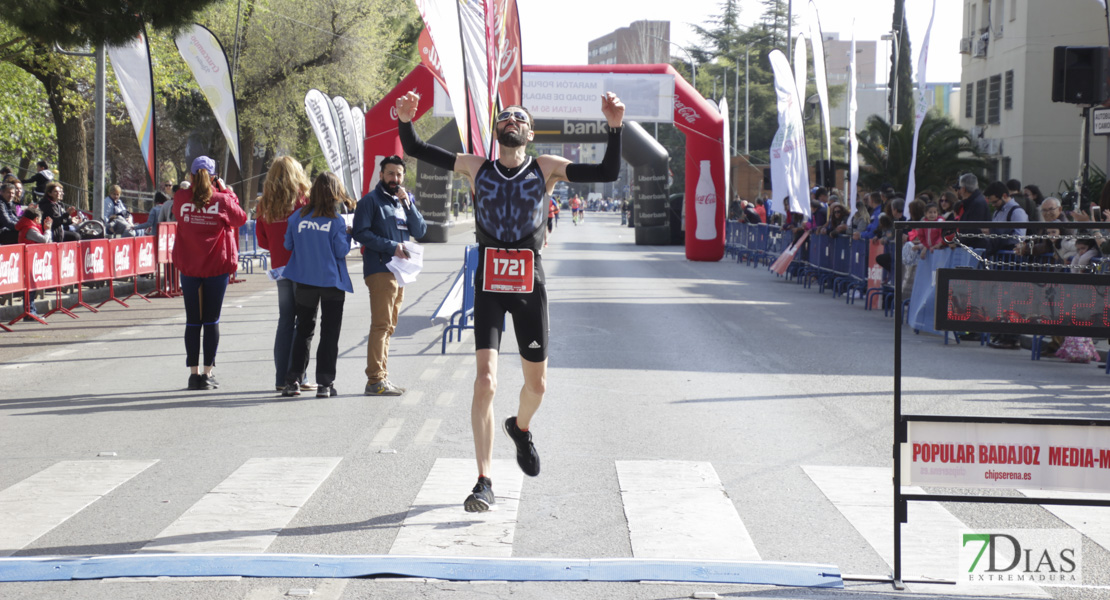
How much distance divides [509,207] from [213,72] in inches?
535

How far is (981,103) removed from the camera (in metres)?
43.2

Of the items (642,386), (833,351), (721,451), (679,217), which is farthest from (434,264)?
(721,451)

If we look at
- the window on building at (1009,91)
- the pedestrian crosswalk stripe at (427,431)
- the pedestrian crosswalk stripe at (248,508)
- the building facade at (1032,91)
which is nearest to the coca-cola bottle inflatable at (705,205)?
the building facade at (1032,91)

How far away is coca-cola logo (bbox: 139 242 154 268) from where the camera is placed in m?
18.8

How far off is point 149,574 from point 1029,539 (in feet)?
11.9

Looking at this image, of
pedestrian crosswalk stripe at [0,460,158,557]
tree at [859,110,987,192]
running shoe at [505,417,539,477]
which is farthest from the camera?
tree at [859,110,987,192]

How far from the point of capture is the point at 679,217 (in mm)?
40875

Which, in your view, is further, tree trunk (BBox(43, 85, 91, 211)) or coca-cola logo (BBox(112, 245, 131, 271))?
tree trunk (BBox(43, 85, 91, 211))

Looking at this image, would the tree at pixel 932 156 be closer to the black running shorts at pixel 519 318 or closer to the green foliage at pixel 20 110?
the green foliage at pixel 20 110

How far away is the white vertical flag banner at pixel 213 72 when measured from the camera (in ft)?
58.3

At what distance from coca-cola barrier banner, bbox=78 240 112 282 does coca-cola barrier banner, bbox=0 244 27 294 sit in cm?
183

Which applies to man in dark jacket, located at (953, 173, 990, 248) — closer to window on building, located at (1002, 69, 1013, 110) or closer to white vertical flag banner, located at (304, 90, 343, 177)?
white vertical flag banner, located at (304, 90, 343, 177)

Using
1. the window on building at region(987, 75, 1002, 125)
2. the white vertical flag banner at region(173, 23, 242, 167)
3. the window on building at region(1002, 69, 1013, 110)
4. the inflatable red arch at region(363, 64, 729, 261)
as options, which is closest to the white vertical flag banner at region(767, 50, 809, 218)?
the inflatable red arch at region(363, 64, 729, 261)

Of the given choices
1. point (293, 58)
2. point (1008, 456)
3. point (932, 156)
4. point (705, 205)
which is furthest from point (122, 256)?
point (293, 58)
